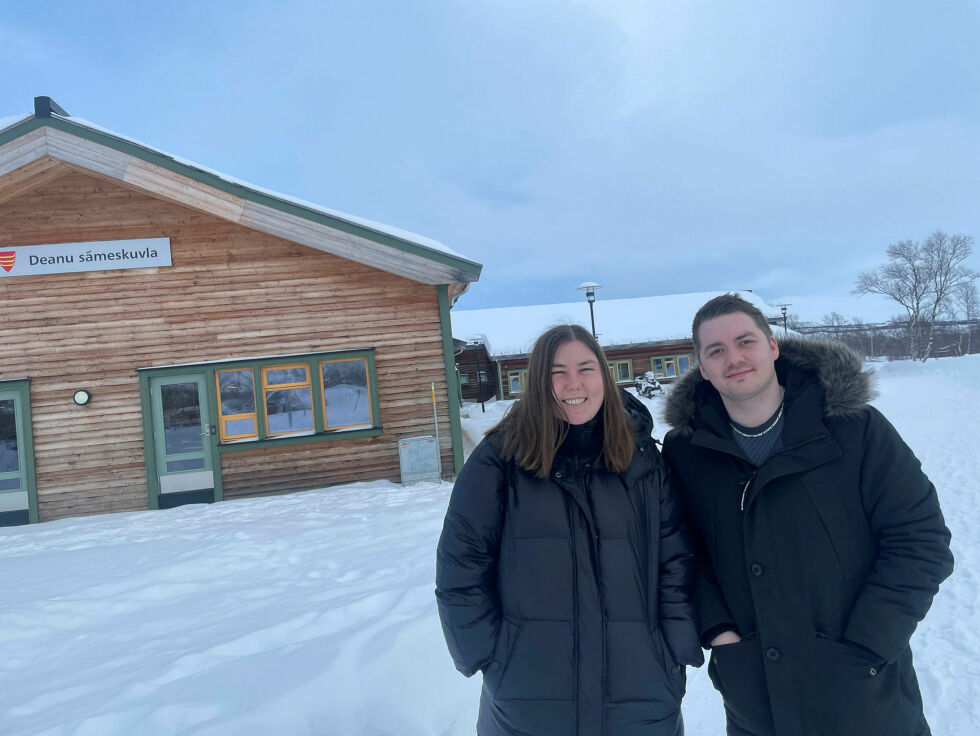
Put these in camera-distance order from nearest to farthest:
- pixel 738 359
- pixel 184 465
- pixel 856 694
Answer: pixel 856 694
pixel 738 359
pixel 184 465

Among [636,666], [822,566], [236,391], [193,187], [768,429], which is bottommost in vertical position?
[636,666]

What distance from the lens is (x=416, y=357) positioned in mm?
9070

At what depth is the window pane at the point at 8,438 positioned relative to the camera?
27.8 ft

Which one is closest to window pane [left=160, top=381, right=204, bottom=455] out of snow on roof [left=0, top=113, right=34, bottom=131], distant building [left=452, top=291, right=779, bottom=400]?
snow on roof [left=0, top=113, right=34, bottom=131]

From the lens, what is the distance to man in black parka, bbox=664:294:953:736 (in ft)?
5.66

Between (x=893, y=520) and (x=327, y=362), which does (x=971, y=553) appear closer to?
(x=893, y=520)

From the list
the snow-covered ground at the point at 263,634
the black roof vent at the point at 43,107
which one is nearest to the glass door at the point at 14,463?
the snow-covered ground at the point at 263,634

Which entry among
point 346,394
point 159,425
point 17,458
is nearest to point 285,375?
point 346,394

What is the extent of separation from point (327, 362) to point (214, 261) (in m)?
2.23

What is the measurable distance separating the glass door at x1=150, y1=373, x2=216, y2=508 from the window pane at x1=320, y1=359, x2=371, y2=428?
1.77 metres

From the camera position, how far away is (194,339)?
8.68 m

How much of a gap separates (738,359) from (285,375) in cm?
797

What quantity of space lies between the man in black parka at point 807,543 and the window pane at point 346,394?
7.44m

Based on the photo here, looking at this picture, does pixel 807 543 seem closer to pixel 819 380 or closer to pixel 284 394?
pixel 819 380
